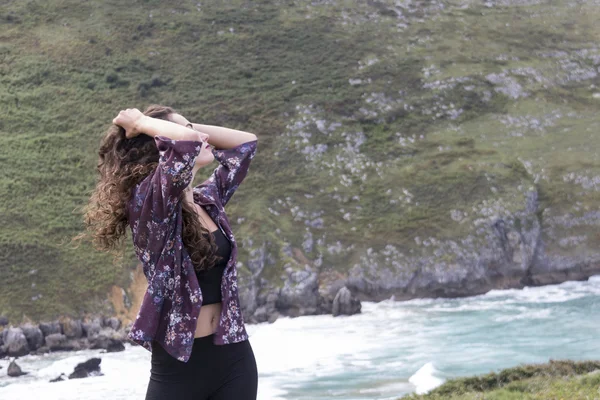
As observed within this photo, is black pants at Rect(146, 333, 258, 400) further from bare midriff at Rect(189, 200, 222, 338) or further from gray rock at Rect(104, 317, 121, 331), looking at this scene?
gray rock at Rect(104, 317, 121, 331)

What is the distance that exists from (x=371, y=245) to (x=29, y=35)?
38.7m

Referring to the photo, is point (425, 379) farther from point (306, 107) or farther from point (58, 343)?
point (306, 107)

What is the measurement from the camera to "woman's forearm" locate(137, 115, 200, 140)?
4.38 m

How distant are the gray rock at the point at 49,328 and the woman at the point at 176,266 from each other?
36.3 metres

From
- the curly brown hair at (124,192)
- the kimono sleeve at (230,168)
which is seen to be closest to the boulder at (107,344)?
the kimono sleeve at (230,168)

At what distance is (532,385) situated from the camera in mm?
12617

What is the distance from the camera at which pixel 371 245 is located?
4922cm

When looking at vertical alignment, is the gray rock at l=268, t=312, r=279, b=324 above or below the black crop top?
below

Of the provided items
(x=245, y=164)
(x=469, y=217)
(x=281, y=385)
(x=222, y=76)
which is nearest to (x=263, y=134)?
(x=222, y=76)

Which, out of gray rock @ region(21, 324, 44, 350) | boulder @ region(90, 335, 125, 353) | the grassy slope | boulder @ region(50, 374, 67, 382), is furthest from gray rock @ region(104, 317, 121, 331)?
boulder @ region(50, 374, 67, 382)

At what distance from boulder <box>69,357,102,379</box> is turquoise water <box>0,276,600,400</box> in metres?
0.51

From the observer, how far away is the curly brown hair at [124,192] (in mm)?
4488

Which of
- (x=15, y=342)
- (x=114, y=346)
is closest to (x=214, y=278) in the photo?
(x=114, y=346)

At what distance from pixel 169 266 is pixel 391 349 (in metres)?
32.3
